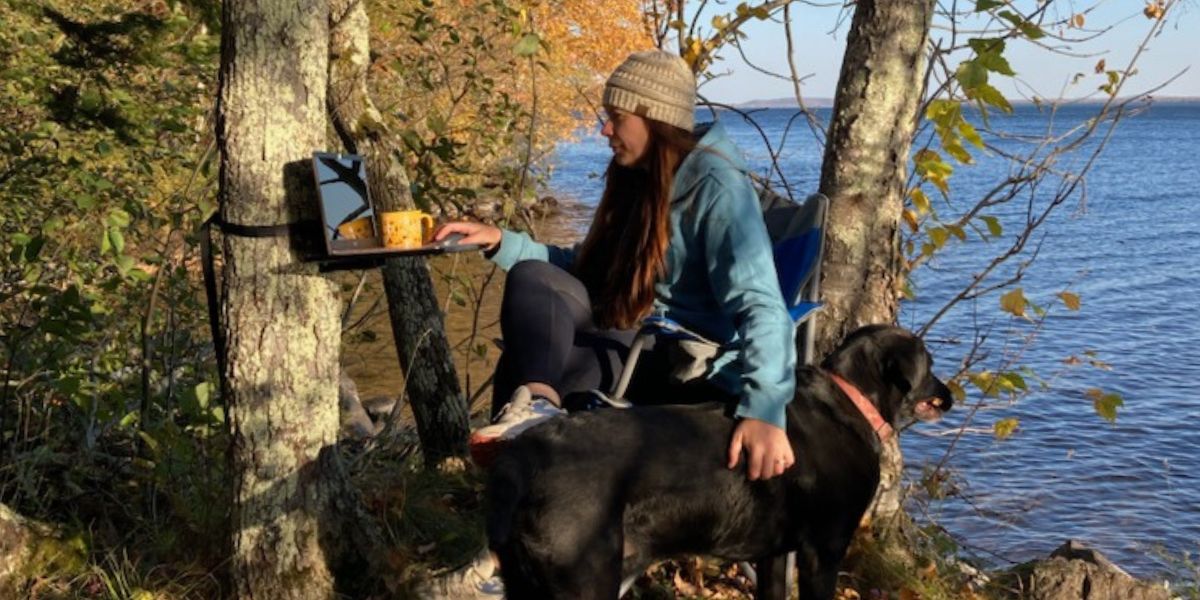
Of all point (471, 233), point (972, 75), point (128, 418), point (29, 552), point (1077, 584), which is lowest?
point (1077, 584)

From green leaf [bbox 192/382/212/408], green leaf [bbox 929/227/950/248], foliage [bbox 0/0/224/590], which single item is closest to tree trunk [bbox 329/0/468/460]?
foliage [bbox 0/0/224/590]

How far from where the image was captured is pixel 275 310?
3.46 m

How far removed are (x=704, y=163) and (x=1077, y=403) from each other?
1131 centimetres

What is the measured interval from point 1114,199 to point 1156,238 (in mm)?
9616

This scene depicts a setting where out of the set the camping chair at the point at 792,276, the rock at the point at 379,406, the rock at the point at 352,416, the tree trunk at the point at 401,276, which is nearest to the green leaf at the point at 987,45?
the camping chair at the point at 792,276

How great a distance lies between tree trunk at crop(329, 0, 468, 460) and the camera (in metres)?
4.77

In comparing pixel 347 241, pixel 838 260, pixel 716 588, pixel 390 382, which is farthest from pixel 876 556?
pixel 390 382

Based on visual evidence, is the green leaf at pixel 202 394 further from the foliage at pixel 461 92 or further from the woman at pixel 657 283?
the foliage at pixel 461 92

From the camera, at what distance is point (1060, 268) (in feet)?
72.3

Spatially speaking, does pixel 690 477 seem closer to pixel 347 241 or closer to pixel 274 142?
pixel 347 241

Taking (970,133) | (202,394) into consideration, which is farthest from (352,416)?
(970,133)

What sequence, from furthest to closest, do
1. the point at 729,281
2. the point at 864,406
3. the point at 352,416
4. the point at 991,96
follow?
the point at 352,416 → the point at 991,96 → the point at 864,406 → the point at 729,281

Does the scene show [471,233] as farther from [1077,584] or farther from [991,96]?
[1077,584]

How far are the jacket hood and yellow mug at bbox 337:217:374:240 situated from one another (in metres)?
0.89
